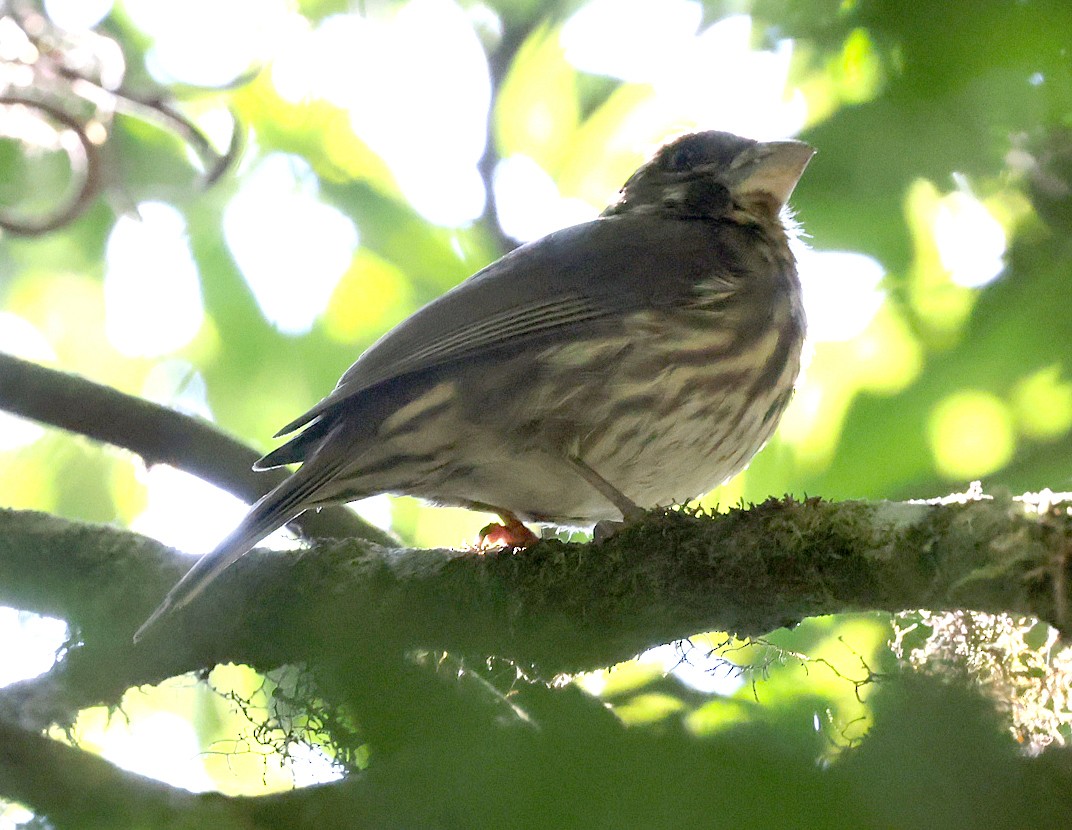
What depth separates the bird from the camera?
3287mm

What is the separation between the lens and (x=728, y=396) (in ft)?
11.2

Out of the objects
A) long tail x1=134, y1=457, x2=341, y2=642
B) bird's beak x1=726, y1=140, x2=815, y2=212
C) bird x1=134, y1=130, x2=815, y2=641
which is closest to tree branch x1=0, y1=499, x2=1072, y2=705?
long tail x1=134, y1=457, x2=341, y2=642

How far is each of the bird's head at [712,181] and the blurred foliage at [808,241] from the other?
426 millimetres

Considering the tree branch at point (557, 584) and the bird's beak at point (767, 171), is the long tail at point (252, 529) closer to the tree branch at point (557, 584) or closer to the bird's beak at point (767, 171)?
the tree branch at point (557, 584)

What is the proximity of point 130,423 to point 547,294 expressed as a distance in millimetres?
1359

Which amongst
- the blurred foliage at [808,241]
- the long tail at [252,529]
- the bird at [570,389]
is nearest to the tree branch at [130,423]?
the bird at [570,389]

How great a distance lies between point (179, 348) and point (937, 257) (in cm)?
325

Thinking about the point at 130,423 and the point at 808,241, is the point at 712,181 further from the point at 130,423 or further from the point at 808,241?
the point at 130,423

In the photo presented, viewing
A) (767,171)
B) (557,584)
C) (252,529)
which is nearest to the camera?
(557,584)

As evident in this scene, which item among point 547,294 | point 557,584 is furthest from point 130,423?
point 557,584

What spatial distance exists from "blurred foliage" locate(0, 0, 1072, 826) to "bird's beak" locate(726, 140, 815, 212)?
35cm

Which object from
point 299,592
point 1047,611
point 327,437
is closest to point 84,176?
point 327,437

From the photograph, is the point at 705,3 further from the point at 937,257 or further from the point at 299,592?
the point at 299,592

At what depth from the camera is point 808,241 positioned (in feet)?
11.3
